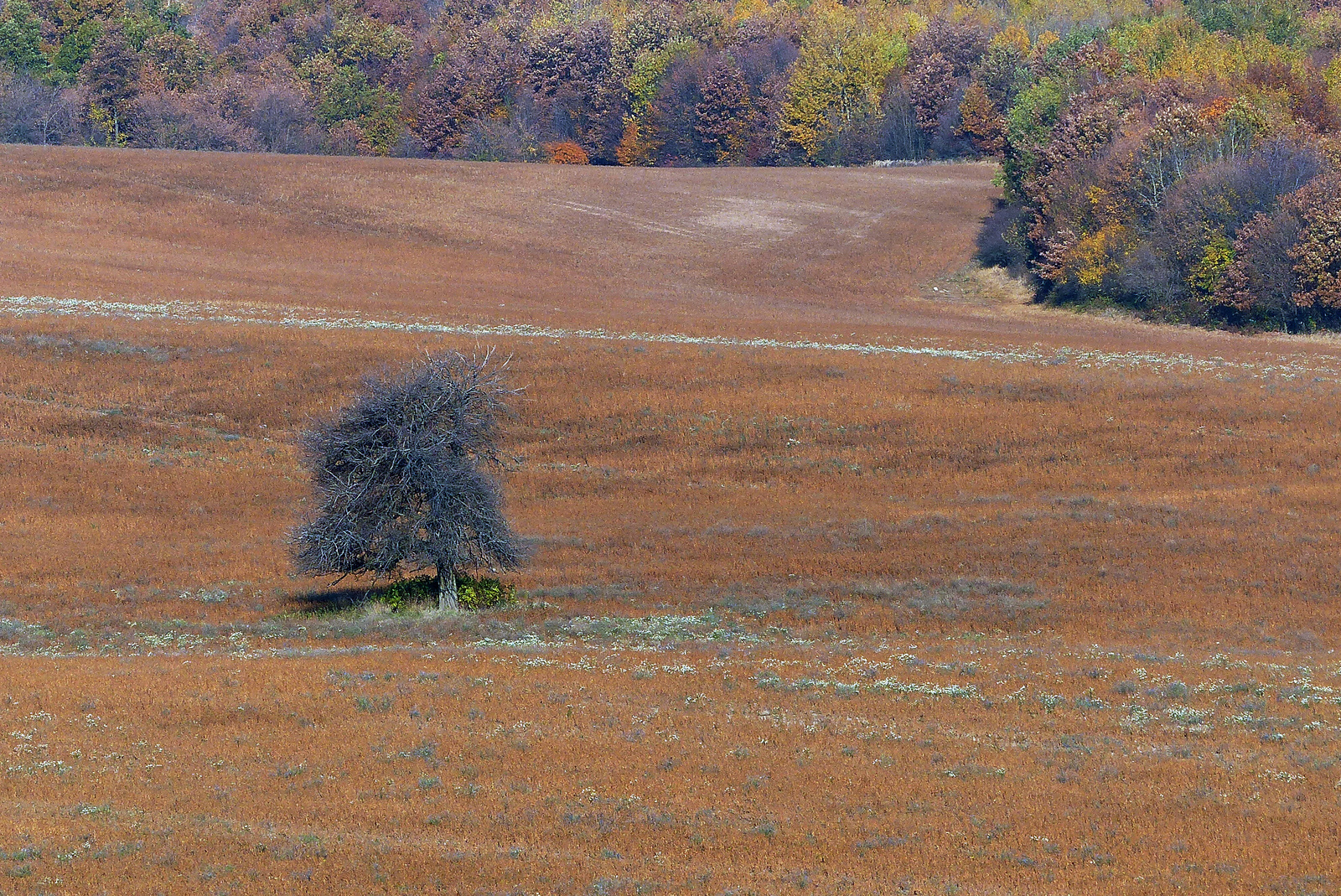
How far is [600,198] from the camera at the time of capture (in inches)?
3927

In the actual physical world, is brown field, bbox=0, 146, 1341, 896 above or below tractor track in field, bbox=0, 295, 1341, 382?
below

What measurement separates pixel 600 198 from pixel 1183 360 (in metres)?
52.7

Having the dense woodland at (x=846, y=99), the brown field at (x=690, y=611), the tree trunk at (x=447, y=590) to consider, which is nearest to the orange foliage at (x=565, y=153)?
the dense woodland at (x=846, y=99)

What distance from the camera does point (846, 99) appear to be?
444ft

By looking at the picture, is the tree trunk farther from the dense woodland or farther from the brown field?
the dense woodland

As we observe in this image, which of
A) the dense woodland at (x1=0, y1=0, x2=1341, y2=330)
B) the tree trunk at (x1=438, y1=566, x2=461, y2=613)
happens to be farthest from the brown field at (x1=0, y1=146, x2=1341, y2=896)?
the dense woodland at (x1=0, y1=0, x2=1341, y2=330)

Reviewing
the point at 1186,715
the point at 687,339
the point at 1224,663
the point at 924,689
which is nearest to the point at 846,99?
the point at 687,339

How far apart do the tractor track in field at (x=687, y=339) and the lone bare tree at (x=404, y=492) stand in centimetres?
2476

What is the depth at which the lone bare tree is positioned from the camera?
31141 millimetres

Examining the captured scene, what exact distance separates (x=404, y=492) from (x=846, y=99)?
112 meters

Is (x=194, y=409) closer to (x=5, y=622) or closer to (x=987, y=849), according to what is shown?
(x=5, y=622)

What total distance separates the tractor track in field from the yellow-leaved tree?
3068 inches

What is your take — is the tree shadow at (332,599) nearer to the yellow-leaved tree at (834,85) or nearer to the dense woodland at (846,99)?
the dense woodland at (846,99)

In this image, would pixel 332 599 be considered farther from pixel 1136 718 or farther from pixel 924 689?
pixel 1136 718
